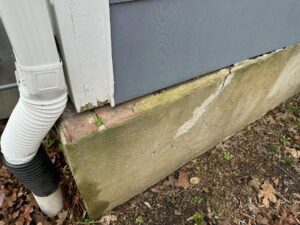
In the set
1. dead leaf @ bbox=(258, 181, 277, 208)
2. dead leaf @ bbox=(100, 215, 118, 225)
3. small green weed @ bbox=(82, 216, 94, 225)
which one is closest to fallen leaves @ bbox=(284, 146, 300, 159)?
dead leaf @ bbox=(258, 181, 277, 208)

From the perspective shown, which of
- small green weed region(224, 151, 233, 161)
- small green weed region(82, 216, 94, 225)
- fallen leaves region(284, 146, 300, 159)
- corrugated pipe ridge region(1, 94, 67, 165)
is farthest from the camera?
fallen leaves region(284, 146, 300, 159)

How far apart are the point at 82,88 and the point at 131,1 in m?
0.52

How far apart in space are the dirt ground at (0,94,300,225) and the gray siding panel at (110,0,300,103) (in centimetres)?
113

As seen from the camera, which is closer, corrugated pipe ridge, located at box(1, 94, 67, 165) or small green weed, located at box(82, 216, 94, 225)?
corrugated pipe ridge, located at box(1, 94, 67, 165)

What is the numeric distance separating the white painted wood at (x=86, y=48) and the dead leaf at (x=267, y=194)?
6.24ft

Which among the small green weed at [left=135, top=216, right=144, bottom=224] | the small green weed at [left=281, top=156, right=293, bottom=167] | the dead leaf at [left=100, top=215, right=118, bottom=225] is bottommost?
the small green weed at [left=281, top=156, right=293, bottom=167]

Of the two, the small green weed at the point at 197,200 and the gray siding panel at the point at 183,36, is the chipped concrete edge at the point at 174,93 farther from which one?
the small green weed at the point at 197,200

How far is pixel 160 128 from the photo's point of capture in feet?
6.33

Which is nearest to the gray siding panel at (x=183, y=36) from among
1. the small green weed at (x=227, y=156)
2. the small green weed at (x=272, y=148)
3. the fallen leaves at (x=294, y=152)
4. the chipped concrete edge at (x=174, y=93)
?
the chipped concrete edge at (x=174, y=93)

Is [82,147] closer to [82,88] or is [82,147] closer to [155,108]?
[82,88]

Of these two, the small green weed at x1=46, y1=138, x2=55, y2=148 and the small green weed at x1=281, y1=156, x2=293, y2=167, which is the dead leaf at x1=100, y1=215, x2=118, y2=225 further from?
the small green weed at x1=281, y1=156, x2=293, y2=167

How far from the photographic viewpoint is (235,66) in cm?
220

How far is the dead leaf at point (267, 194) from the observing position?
8.18 ft

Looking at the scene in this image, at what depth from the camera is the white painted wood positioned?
1.16m
